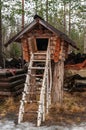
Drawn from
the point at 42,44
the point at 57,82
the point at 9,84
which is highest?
the point at 42,44

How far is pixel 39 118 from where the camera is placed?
9.70m

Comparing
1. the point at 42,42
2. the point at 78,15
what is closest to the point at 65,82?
the point at 42,42

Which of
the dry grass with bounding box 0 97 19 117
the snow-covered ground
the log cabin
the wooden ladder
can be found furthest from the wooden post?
the snow-covered ground

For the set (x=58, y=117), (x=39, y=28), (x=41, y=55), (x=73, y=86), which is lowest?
(x=73, y=86)

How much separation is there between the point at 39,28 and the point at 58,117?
4.16 metres

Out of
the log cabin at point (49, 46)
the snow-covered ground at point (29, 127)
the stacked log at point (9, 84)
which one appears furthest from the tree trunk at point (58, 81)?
Result: the snow-covered ground at point (29, 127)

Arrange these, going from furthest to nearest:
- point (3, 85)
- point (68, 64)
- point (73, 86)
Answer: point (68, 64) → point (73, 86) → point (3, 85)

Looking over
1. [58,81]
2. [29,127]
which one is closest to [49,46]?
[58,81]

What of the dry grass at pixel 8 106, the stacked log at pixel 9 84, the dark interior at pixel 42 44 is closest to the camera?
the dry grass at pixel 8 106

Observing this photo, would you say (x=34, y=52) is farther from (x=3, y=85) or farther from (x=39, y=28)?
(x=3, y=85)

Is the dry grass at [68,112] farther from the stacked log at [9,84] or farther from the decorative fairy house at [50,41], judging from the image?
the stacked log at [9,84]

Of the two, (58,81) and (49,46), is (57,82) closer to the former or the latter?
(58,81)

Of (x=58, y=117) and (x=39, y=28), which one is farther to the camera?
(x=39, y=28)

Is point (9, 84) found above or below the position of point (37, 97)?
above
